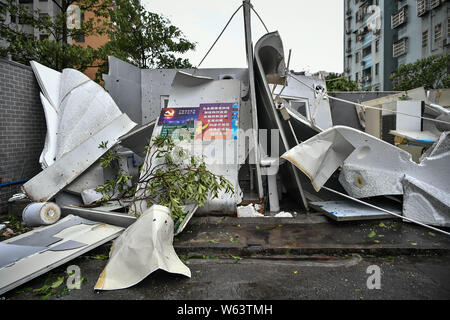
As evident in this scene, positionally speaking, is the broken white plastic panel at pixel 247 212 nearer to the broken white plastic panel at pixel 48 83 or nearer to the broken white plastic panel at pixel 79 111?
the broken white plastic panel at pixel 79 111

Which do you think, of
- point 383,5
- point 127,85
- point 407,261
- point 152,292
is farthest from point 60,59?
point 383,5

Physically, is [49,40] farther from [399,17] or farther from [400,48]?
[399,17]

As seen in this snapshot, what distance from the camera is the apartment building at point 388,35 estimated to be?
18.9 metres

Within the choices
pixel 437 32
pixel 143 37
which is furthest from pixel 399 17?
pixel 143 37

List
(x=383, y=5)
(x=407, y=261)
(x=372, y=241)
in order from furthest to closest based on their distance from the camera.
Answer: (x=383, y=5) → (x=372, y=241) → (x=407, y=261)

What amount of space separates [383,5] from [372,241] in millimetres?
28755

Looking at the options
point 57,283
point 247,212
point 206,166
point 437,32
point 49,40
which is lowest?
point 57,283

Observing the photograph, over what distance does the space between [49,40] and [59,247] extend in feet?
23.8

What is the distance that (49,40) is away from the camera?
7.80m

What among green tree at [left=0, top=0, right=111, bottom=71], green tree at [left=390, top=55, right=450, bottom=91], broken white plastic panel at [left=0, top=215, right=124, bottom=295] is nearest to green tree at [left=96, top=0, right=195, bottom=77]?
green tree at [left=0, top=0, right=111, bottom=71]

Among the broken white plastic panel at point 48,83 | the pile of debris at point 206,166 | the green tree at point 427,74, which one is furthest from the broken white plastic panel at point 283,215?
the green tree at point 427,74

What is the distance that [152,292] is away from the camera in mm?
2416

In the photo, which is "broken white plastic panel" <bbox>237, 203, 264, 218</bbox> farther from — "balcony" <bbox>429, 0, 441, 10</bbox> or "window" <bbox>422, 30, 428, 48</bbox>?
"window" <bbox>422, 30, 428, 48</bbox>

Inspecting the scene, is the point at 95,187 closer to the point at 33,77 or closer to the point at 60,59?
the point at 33,77
